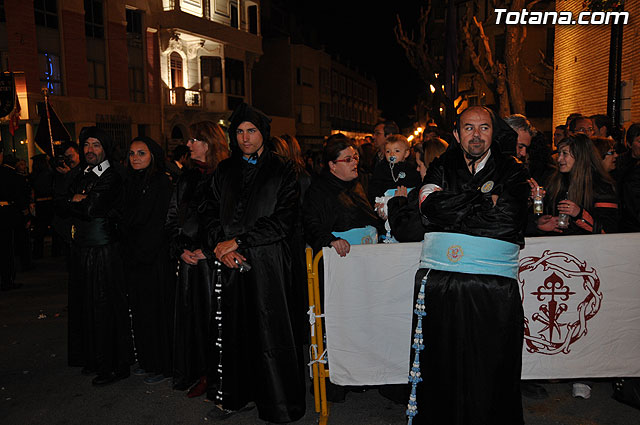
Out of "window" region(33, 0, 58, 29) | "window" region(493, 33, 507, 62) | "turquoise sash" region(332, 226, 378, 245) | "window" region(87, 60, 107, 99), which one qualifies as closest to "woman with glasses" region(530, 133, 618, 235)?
"turquoise sash" region(332, 226, 378, 245)

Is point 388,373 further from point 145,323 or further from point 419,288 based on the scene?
point 145,323

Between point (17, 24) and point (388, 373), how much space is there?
19822mm

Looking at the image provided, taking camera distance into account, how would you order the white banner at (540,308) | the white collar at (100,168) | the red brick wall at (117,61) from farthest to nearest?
the red brick wall at (117,61) < the white collar at (100,168) < the white banner at (540,308)

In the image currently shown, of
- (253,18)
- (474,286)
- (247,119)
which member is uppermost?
(253,18)

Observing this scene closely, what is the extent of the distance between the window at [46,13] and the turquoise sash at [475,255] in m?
21.0

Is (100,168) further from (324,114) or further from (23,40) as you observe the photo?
(324,114)

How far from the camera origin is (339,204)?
174 inches

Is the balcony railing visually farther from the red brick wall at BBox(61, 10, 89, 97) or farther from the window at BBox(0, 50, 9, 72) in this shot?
the window at BBox(0, 50, 9, 72)

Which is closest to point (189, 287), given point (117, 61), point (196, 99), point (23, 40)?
point (23, 40)

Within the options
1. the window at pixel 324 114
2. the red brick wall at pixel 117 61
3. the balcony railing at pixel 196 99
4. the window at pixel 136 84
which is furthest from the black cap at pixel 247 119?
the window at pixel 324 114

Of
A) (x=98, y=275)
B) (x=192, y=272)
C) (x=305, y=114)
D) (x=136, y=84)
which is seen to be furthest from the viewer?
(x=305, y=114)

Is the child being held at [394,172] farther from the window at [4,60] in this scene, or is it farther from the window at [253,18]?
the window at [253,18]

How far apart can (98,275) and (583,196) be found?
4453 millimetres

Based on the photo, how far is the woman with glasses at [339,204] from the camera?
439 centimetres
